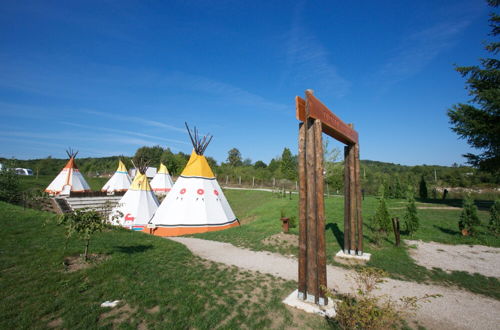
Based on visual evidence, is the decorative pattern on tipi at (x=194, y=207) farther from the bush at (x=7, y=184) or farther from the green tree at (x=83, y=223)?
the bush at (x=7, y=184)

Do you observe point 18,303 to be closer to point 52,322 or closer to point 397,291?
point 52,322

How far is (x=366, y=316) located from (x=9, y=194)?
20947 mm

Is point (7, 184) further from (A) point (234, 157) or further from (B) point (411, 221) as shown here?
(A) point (234, 157)

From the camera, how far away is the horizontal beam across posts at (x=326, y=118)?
430 cm

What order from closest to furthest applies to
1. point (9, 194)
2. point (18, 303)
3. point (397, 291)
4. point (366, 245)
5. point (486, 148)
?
point (18, 303), point (397, 291), point (366, 245), point (9, 194), point (486, 148)

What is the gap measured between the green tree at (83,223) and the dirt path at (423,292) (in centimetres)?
315

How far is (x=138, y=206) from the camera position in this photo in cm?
1593

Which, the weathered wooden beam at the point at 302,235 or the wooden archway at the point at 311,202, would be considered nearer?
the wooden archway at the point at 311,202

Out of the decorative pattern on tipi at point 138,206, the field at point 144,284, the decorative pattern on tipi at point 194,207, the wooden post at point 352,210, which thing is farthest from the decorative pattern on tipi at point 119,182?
the wooden post at point 352,210

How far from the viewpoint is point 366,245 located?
845cm

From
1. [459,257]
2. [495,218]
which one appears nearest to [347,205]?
[459,257]

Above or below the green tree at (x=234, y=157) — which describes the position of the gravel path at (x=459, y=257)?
below

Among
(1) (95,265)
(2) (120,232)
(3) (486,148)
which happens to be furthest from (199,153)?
(3) (486,148)

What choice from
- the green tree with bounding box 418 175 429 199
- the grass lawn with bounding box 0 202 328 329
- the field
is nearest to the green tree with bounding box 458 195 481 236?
the field
